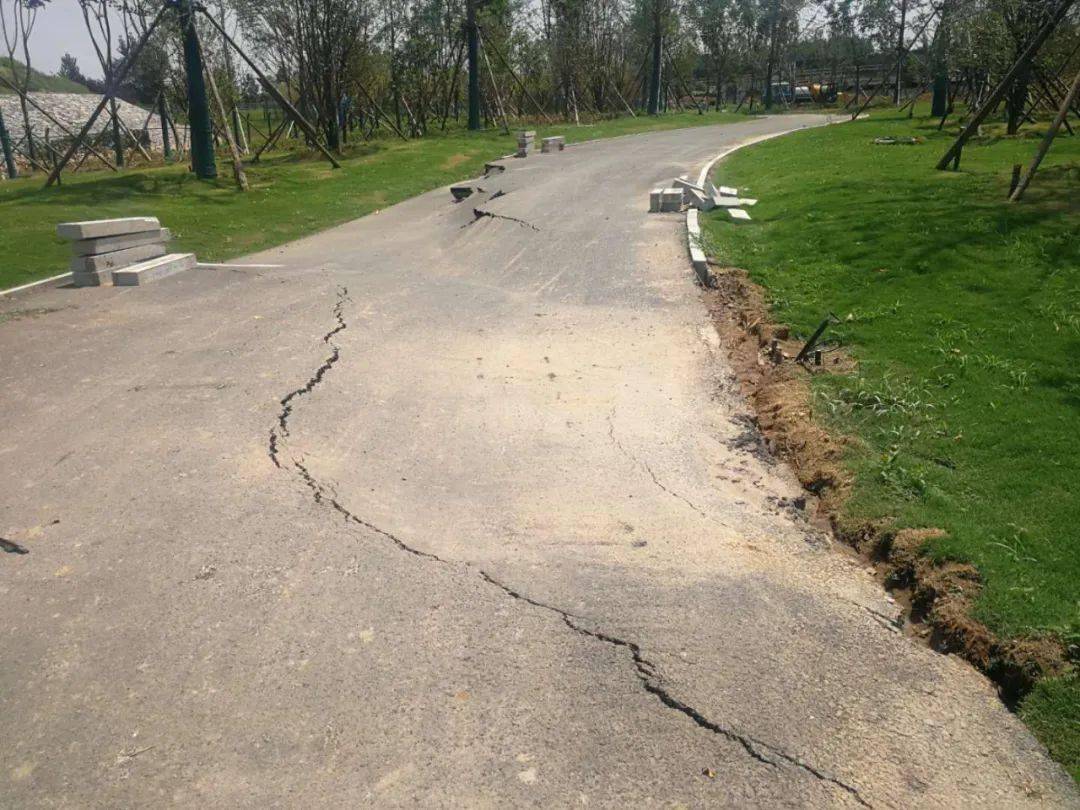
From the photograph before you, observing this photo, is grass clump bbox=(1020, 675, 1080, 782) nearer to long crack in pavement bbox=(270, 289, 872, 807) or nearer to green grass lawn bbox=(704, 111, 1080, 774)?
green grass lawn bbox=(704, 111, 1080, 774)

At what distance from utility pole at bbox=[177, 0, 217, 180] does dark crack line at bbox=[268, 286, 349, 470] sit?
12.1 meters

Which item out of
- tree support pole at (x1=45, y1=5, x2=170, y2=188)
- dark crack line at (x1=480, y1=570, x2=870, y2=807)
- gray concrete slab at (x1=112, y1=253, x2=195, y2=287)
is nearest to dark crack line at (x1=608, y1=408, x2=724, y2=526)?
dark crack line at (x1=480, y1=570, x2=870, y2=807)

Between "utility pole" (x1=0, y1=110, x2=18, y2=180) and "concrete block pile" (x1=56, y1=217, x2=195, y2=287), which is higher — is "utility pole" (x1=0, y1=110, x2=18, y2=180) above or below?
above

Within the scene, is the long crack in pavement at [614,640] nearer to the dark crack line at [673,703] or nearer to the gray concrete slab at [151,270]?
the dark crack line at [673,703]

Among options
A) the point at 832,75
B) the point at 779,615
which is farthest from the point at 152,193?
the point at 832,75

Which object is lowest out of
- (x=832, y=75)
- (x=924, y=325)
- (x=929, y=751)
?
(x=929, y=751)

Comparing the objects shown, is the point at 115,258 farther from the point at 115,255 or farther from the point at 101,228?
the point at 101,228

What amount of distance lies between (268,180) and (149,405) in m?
14.9

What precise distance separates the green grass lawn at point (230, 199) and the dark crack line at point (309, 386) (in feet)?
15.8

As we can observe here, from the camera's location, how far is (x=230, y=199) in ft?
57.2

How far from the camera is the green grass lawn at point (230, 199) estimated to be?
13.1 meters

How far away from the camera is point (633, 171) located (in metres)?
19.8

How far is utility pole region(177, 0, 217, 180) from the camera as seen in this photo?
18.3 metres

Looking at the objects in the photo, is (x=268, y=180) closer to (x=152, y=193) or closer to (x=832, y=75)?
(x=152, y=193)
